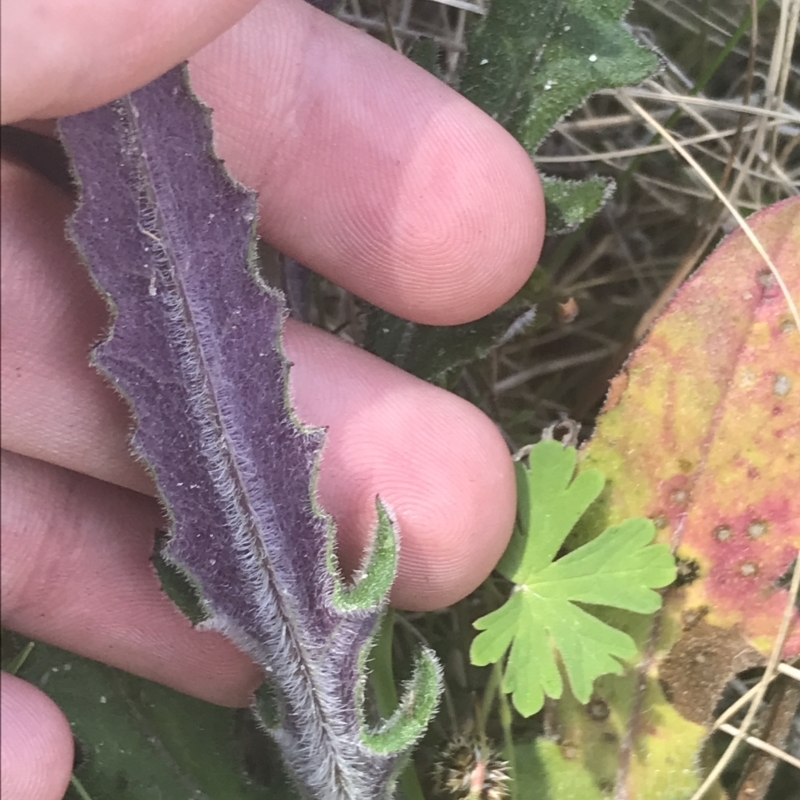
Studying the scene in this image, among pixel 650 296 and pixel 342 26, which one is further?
pixel 650 296

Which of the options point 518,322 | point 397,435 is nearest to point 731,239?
point 518,322

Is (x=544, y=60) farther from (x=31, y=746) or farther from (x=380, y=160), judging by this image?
(x=31, y=746)

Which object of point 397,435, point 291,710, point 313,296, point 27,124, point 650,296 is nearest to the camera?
point 27,124

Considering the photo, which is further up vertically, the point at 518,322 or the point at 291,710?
the point at 518,322

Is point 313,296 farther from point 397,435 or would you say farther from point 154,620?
point 154,620

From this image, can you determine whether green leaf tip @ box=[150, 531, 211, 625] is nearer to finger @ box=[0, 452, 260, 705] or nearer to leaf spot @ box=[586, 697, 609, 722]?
finger @ box=[0, 452, 260, 705]

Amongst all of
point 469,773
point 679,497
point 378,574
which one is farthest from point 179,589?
point 679,497

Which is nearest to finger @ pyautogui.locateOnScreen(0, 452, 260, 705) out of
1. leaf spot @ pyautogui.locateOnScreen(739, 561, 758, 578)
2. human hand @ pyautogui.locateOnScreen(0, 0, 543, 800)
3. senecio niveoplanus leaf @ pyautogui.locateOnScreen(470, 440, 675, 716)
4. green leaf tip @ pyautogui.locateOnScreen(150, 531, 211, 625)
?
human hand @ pyautogui.locateOnScreen(0, 0, 543, 800)
